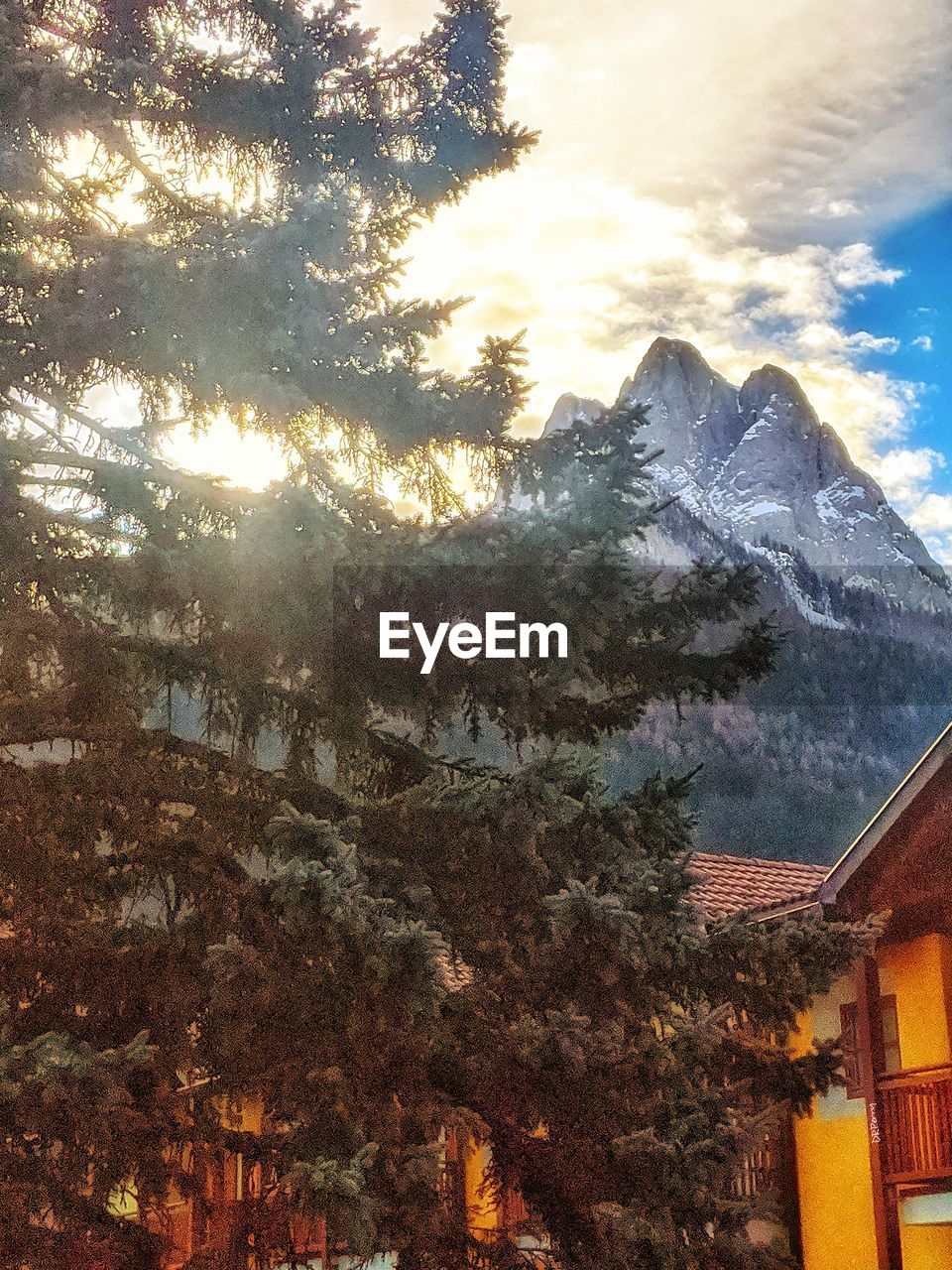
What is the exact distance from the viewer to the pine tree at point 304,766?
7527 millimetres

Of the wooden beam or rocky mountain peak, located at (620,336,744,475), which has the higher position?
rocky mountain peak, located at (620,336,744,475)

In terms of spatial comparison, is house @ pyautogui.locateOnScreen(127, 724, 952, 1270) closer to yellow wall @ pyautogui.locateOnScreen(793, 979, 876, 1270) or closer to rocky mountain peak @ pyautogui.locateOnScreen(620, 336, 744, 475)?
yellow wall @ pyautogui.locateOnScreen(793, 979, 876, 1270)

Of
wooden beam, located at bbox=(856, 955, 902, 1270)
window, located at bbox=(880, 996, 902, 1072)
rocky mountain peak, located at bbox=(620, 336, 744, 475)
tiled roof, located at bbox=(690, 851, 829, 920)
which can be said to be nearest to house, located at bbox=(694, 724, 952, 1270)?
wooden beam, located at bbox=(856, 955, 902, 1270)

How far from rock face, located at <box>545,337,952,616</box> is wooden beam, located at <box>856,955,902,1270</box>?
397 ft

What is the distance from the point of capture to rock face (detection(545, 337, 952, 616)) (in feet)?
484

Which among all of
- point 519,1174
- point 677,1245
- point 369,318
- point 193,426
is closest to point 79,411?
point 193,426

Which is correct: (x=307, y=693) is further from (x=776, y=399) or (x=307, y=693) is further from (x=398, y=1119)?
(x=776, y=399)

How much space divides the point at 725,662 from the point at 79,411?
14.8ft

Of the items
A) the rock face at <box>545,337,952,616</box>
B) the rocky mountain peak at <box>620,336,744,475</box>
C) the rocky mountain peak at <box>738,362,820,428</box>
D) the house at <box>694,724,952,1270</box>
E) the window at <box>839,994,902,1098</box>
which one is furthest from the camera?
the rocky mountain peak at <box>738,362,820,428</box>

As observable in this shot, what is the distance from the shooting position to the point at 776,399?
170 metres

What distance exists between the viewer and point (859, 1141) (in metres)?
14.4

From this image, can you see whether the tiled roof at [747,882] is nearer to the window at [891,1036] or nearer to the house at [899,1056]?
the house at [899,1056]

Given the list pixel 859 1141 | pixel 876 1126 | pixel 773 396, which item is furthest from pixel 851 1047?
pixel 773 396

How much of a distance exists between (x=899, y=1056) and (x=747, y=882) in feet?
11.1
